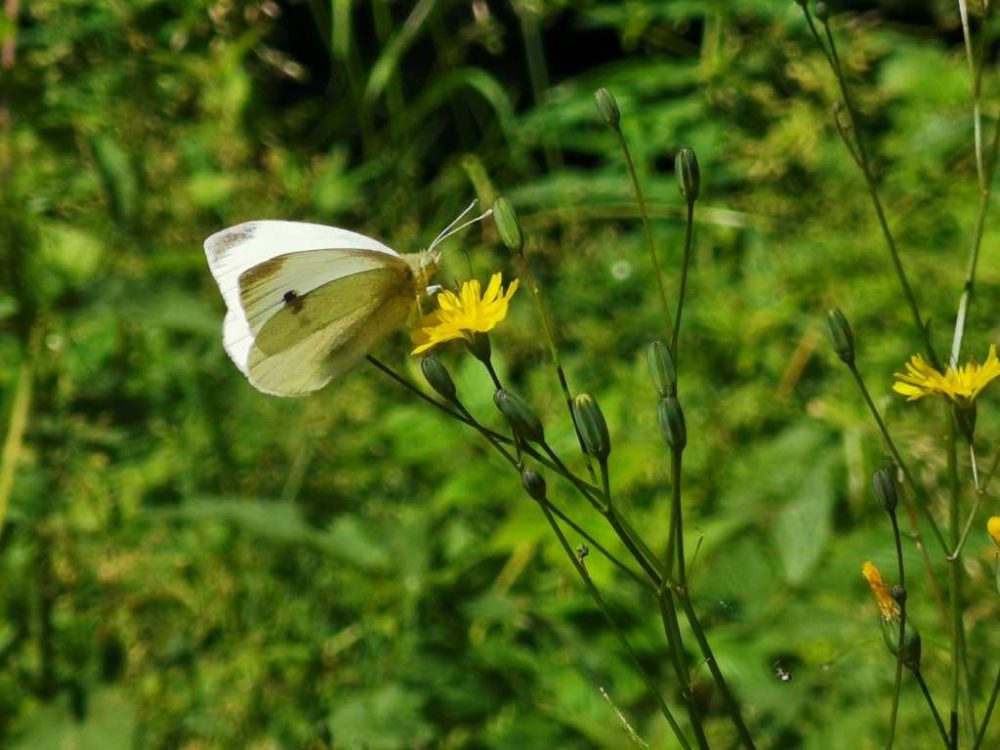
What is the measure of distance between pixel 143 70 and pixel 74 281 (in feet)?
1.67

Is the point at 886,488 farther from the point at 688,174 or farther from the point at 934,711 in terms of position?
the point at 688,174

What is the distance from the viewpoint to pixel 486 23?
3186mm

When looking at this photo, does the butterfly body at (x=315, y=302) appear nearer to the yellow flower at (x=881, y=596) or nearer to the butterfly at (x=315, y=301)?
the butterfly at (x=315, y=301)

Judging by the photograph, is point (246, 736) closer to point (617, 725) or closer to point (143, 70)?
point (617, 725)

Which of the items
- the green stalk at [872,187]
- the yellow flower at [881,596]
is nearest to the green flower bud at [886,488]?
the yellow flower at [881,596]

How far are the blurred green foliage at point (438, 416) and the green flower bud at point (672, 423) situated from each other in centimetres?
58

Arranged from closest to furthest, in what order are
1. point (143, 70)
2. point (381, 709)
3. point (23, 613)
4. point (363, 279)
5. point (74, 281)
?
point (363, 279)
point (381, 709)
point (23, 613)
point (74, 281)
point (143, 70)

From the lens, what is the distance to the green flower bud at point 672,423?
1.04 m

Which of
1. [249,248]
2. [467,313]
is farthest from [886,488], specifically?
[249,248]

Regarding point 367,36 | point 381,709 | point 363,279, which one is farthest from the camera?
point 367,36

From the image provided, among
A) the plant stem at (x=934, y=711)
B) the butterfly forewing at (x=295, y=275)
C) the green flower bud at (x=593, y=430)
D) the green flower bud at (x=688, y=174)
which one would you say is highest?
the green flower bud at (x=688, y=174)

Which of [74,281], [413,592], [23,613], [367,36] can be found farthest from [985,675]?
[367,36]

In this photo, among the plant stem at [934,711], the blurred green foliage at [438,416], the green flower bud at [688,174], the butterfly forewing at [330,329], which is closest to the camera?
the plant stem at [934,711]

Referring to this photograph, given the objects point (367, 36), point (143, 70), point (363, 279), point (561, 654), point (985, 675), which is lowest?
point (367, 36)
